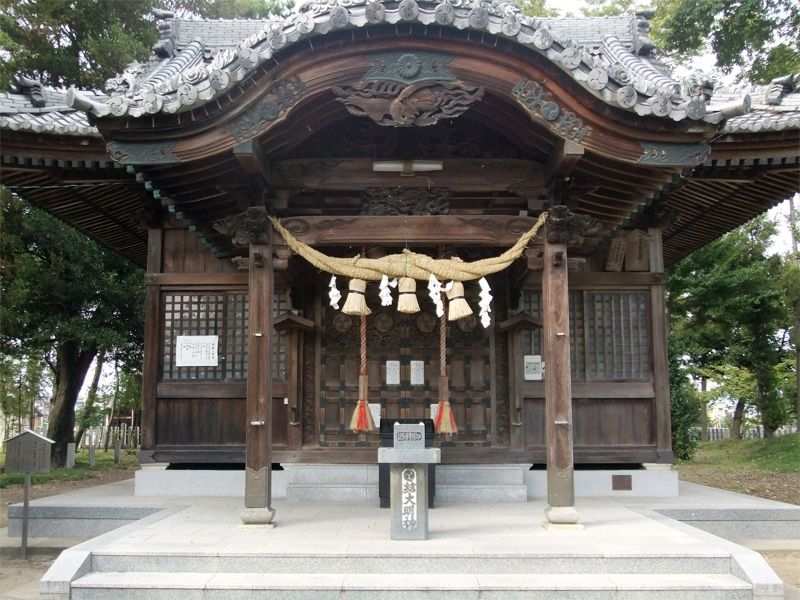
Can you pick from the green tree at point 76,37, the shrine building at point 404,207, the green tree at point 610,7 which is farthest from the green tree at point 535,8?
the shrine building at point 404,207

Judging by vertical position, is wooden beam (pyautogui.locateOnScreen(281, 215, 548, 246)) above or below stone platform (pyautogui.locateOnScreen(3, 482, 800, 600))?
above

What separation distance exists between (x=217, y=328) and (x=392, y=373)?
267 cm

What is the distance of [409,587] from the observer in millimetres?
5574

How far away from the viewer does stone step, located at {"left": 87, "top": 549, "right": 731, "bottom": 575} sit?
5.82 meters

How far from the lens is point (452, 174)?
25.2 ft

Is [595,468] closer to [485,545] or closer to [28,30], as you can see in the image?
[485,545]

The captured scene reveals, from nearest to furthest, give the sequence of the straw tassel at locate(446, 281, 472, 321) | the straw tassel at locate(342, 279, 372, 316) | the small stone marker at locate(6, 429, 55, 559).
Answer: the straw tassel at locate(446, 281, 472, 321) → the straw tassel at locate(342, 279, 372, 316) → the small stone marker at locate(6, 429, 55, 559)

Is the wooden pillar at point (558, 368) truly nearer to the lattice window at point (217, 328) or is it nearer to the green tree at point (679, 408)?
the lattice window at point (217, 328)

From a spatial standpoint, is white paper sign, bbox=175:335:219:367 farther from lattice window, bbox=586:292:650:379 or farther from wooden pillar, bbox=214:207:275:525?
lattice window, bbox=586:292:650:379

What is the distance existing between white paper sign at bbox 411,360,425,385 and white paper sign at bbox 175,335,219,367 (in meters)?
2.87

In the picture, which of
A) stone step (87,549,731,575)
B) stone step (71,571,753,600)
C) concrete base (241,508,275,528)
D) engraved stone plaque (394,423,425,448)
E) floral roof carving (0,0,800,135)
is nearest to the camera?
stone step (71,571,753,600)

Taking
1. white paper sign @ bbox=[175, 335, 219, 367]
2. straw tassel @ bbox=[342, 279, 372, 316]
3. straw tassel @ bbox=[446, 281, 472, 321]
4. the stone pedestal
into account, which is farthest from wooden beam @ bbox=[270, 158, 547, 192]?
white paper sign @ bbox=[175, 335, 219, 367]

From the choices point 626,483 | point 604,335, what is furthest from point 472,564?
point 604,335

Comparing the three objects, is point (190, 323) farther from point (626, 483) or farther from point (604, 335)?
point (626, 483)
